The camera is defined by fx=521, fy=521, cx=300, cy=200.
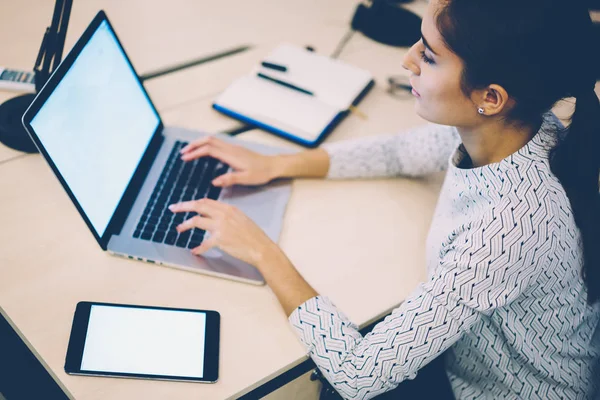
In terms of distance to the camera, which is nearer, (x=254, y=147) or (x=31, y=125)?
(x=31, y=125)

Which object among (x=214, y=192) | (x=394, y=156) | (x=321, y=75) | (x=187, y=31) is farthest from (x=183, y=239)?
(x=187, y=31)

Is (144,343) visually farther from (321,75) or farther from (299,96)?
(321,75)

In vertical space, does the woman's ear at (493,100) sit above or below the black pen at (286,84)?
above

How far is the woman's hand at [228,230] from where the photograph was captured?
0.86m

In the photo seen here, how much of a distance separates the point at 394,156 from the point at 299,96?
266mm

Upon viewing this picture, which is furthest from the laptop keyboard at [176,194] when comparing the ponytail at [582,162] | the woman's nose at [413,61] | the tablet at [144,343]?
the ponytail at [582,162]

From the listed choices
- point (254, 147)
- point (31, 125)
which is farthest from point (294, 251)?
point (31, 125)

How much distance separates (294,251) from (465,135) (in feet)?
1.15

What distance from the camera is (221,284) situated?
0.86 metres

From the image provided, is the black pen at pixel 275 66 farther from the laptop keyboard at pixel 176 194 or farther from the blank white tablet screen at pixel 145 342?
the blank white tablet screen at pixel 145 342

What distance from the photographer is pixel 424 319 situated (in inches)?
29.3

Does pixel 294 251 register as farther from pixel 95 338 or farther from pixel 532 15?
pixel 532 15

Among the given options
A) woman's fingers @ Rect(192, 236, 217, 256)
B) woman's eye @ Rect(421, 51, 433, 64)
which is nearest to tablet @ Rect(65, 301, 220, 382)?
woman's fingers @ Rect(192, 236, 217, 256)

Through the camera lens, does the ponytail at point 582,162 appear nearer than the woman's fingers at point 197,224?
Yes
